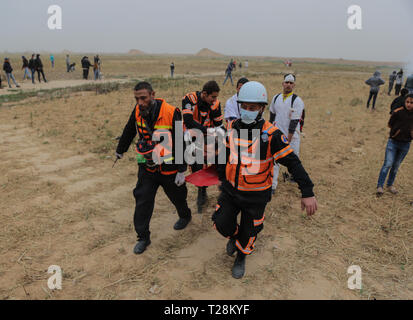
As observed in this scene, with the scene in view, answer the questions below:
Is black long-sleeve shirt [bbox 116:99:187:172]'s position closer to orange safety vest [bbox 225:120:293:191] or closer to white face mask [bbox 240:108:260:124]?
orange safety vest [bbox 225:120:293:191]

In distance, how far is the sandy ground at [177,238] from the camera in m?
3.30

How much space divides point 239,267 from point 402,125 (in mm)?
4196

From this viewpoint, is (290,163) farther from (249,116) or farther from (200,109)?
(200,109)

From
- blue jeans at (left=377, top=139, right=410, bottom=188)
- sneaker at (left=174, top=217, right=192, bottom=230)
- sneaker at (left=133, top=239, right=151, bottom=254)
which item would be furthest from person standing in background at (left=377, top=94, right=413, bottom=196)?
sneaker at (left=133, top=239, right=151, bottom=254)

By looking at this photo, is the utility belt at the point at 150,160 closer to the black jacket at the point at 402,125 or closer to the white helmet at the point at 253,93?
the white helmet at the point at 253,93

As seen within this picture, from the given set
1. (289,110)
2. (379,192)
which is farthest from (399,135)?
(289,110)

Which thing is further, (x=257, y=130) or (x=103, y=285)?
(x=103, y=285)

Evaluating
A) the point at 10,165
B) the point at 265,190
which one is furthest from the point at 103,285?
the point at 10,165

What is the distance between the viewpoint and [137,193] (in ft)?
12.3

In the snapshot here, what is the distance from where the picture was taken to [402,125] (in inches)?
201

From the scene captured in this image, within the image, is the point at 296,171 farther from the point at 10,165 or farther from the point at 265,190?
the point at 10,165

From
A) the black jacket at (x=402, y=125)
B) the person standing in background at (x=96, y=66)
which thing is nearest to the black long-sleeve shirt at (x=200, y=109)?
the black jacket at (x=402, y=125)

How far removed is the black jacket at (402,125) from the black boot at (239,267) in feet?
13.3
